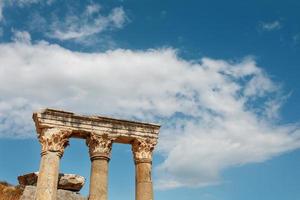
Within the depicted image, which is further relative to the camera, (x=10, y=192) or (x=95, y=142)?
(x=10, y=192)

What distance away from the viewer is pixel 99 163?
19094 millimetres

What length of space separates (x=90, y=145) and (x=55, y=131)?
1842mm

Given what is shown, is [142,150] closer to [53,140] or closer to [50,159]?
[53,140]

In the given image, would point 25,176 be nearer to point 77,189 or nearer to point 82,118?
point 77,189

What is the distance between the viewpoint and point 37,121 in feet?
60.9

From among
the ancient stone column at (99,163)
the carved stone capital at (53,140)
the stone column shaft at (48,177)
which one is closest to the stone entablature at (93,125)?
the carved stone capital at (53,140)

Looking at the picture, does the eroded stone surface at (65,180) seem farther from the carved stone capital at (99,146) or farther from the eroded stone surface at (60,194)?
the carved stone capital at (99,146)

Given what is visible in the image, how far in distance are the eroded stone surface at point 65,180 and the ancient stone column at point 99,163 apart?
3.63 m

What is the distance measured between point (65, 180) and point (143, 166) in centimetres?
481

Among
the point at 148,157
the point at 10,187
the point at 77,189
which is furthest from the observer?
the point at 10,187

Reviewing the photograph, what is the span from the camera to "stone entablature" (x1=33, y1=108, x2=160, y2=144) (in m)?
18.6

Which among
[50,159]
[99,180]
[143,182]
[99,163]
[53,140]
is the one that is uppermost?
[53,140]

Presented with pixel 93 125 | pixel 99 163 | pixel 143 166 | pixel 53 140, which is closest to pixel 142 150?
pixel 143 166

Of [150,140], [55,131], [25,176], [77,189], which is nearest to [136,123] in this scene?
[150,140]
